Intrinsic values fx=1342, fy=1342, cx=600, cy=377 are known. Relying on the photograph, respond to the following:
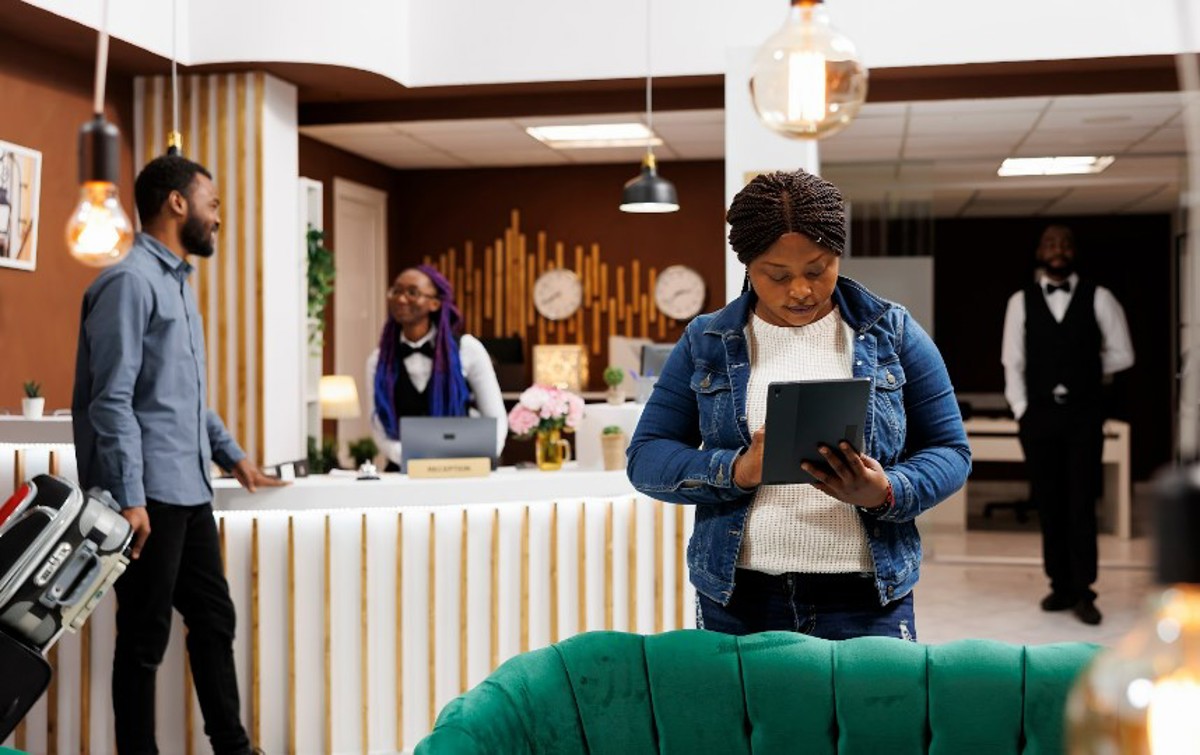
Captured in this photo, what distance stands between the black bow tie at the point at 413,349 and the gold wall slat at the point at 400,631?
1103 mm

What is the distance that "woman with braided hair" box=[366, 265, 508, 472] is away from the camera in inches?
213

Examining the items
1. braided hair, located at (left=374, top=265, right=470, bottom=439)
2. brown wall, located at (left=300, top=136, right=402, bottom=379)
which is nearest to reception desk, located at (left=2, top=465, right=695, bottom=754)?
braided hair, located at (left=374, top=265, right=470, bottom=439)

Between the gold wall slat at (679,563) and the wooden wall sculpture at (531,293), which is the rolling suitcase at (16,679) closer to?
the gold wall slat at (679,563)

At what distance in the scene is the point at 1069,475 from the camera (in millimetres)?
6793

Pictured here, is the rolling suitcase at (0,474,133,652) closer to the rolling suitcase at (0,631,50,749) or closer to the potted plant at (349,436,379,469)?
the rolling suitcase at (0,631,50,749)

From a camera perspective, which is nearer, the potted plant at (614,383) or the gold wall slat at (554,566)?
the gold wall slat at (554,566)

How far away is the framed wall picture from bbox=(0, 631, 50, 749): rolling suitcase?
9.89 feet

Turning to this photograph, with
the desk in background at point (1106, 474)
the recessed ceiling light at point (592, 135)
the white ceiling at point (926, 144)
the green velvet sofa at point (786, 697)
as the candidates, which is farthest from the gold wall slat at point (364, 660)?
the desk in background at point (1106, 474)

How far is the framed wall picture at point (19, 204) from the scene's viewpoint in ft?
18.6

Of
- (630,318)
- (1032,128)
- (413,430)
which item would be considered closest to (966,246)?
(630,318)

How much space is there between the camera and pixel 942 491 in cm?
222

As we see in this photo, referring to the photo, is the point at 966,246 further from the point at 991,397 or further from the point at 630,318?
the point at 630,318

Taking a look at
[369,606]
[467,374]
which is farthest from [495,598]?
[467,374]

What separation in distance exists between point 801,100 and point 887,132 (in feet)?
23.3
